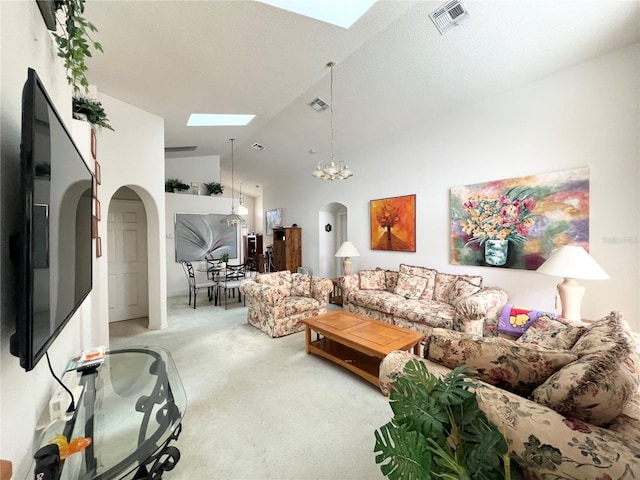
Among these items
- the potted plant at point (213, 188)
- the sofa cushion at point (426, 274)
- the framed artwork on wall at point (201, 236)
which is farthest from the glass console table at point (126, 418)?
the potted plant at point (213, 188)

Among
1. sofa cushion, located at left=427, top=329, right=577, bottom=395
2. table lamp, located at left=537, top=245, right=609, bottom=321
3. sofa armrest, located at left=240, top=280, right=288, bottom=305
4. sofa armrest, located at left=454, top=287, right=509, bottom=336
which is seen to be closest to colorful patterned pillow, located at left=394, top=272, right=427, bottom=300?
sofa armrest, located at left=454, top=287, right=509, bottom=336

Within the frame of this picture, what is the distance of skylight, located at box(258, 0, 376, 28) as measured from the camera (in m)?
2.28

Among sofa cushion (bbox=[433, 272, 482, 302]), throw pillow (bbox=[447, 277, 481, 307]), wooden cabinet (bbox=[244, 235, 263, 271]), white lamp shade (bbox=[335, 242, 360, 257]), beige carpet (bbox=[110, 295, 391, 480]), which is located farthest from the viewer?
wooden cabinet (bbox=[244, 235, 263, 271])

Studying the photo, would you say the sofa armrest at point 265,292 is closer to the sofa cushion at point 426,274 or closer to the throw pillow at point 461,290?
the sofa cushion at point 426,274

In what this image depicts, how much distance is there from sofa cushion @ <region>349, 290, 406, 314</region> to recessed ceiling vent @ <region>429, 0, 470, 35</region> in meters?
3.25

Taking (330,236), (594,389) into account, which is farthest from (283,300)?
(594,389)

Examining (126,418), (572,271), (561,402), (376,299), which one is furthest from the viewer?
(376,299)

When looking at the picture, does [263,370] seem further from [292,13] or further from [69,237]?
[292,13]

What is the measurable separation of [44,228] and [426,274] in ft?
13.8

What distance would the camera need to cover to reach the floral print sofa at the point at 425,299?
10.1 feet

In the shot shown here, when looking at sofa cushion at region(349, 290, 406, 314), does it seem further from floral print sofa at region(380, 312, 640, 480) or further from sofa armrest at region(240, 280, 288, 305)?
floral print sofa at region(380, 312, 640, 480)

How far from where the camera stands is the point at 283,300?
12.8ft

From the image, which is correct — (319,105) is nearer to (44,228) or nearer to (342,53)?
(342,53)

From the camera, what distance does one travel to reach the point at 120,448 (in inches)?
45.5
